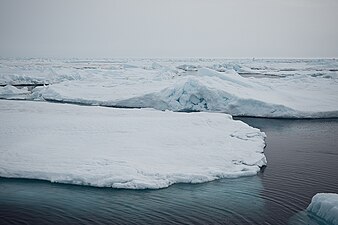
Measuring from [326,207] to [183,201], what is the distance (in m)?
2.54

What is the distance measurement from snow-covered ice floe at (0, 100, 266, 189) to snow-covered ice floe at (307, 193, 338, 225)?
223 centimetres

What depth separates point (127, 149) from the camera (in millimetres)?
8781

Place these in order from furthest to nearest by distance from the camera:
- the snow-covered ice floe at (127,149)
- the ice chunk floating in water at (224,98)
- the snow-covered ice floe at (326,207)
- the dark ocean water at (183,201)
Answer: the ice chunk floating in water at (224,98) < the snow-covered ice floe at (127,149) < the dark ocean water at (183,201) < the snow-covered ice floe at (326,207)

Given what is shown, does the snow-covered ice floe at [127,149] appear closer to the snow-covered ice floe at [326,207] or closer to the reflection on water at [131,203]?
the reflection on water at [131,203]

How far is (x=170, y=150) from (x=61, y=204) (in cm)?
355

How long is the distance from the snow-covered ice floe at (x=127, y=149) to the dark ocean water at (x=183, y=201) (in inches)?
9.8

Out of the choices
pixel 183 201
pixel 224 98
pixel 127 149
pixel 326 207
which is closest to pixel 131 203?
pixel 183 201

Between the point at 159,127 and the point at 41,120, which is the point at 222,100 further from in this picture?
the point at 41,120

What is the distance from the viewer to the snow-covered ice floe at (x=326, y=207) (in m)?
5.36

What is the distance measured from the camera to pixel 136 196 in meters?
6.64

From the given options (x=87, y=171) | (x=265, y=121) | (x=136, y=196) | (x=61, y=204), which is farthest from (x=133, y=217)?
(x=265, y=121)

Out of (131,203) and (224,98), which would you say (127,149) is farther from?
(224,98)

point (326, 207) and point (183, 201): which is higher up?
point (326, 207)

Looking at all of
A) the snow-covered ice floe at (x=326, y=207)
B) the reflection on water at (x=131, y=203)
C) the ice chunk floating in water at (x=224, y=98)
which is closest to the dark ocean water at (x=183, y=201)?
the reflection on water at (x=131, y=203)
